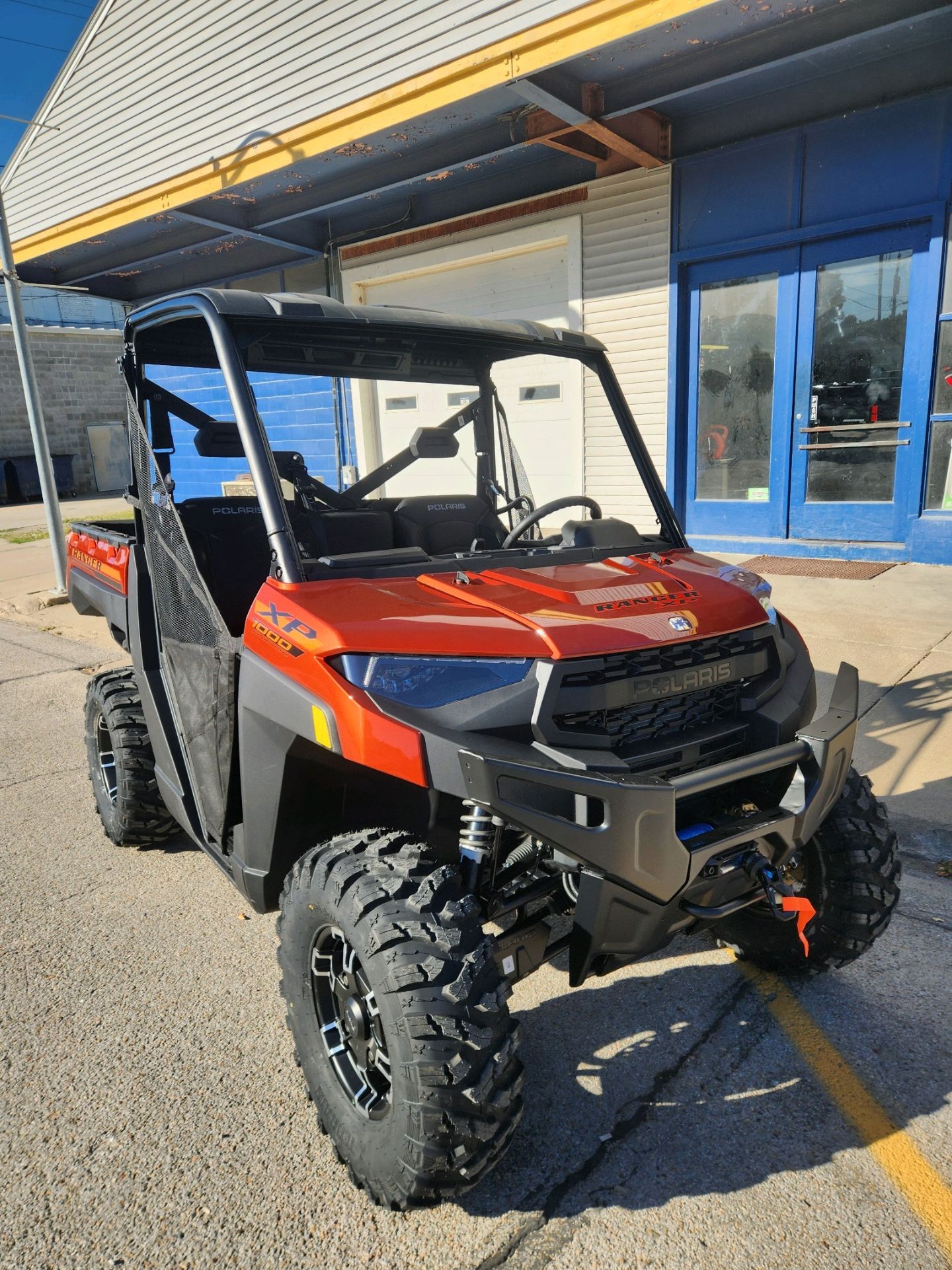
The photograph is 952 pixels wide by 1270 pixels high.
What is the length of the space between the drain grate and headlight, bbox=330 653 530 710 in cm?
597

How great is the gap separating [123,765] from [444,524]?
161cm

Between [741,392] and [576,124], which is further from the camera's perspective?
[741,392]

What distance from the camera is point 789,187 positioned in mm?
7633

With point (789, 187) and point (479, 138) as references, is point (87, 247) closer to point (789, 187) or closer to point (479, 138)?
point (479, 138)

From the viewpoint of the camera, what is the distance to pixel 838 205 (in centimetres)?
738

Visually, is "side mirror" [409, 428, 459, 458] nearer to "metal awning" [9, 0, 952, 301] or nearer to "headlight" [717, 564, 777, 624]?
"headlight" [717, 564, 777, 624]

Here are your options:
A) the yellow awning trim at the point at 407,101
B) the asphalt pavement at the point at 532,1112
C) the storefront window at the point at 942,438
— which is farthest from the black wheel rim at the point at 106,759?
the storefront window at the point at 942,438

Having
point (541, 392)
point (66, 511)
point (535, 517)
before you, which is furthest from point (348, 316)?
point (66, 511)

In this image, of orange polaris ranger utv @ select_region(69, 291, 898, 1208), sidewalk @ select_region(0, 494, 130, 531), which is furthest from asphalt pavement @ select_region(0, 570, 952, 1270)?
sidewalk @ select_region(0, 494, 130, 531)

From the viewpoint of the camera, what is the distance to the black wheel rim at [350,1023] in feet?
6.64

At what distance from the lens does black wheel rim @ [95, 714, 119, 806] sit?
3836mm

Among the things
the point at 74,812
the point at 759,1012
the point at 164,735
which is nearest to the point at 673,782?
the point at 759,1012

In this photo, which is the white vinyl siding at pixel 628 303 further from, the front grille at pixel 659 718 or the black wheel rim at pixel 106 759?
the front grille at pixel 659 718

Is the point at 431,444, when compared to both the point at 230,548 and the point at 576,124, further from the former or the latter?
the point at 576,124
